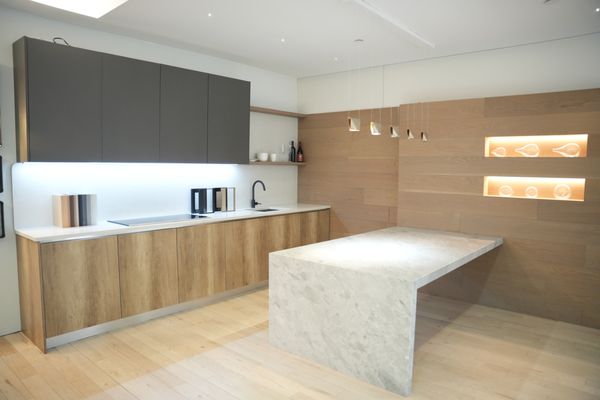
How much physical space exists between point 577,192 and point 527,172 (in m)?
0.44

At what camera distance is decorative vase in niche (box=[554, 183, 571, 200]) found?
12.5ft

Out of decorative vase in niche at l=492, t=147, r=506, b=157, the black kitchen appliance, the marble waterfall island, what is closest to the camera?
the marble waterfall island

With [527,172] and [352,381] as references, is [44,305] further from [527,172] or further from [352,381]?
[527,172]

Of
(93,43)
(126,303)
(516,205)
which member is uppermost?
(93,43)

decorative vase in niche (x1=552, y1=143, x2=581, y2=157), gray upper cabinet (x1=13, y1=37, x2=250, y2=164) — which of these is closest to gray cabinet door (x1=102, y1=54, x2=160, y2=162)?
gray upper cabinet (x1=13, y1=37, x2=250, y2=164)

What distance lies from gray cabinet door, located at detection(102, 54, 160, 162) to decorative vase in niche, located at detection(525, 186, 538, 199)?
11.4ft

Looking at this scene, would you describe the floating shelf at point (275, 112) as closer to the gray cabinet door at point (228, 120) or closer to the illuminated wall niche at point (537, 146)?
the gray cabinet door at point (228, 120)

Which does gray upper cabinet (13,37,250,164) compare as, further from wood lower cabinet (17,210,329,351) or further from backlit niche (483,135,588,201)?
backlit niche (483,135,588,201)

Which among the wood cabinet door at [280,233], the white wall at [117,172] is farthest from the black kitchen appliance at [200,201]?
the wood cabinet door at [280,233]

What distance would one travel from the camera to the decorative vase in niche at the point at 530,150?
3914mm

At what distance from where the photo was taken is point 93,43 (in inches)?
146

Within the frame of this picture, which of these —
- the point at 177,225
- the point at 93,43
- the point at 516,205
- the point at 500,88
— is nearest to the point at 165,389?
the point at 177,225

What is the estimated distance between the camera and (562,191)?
12.6 ft

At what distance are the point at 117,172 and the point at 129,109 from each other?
636 millimetres
